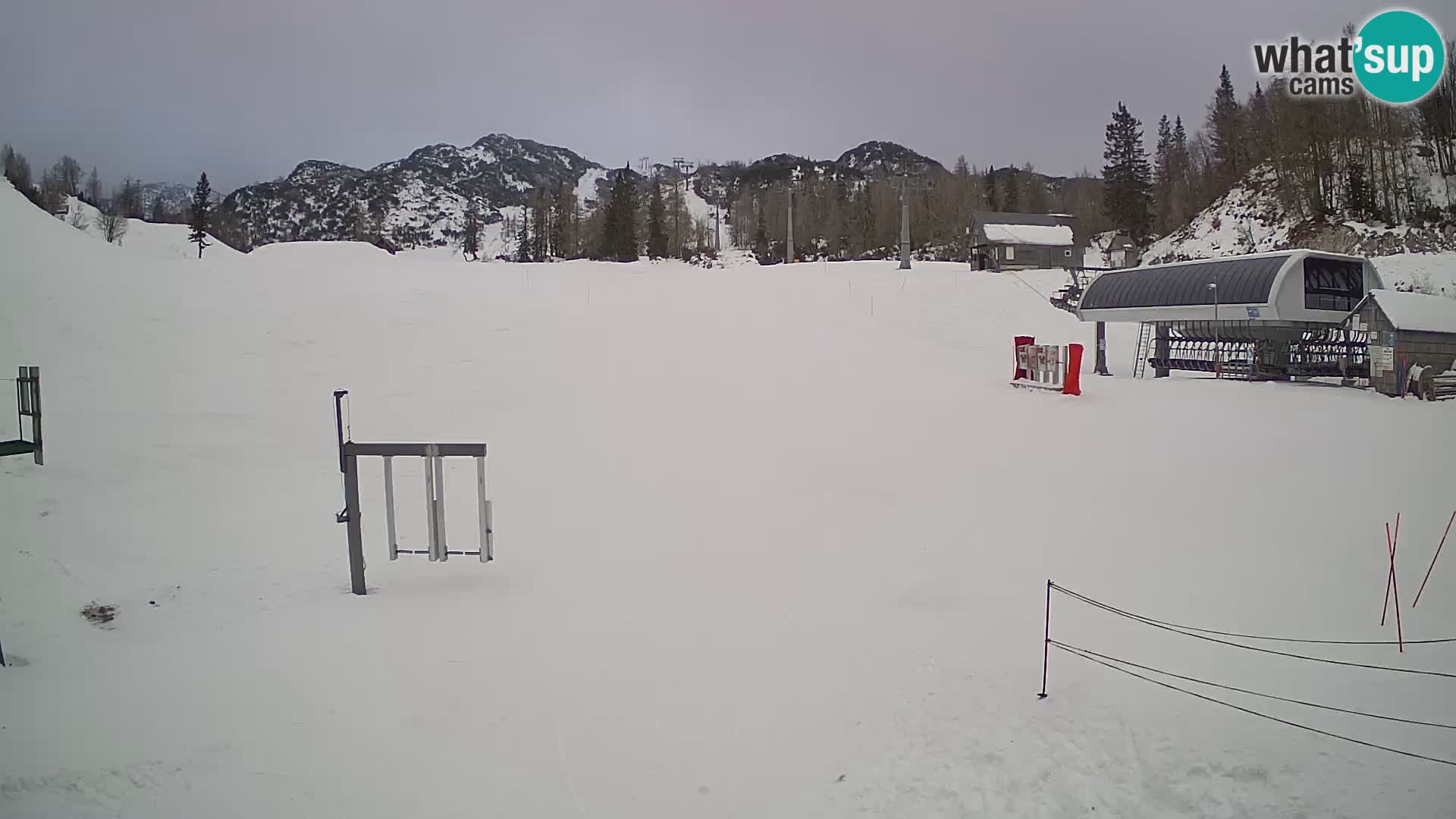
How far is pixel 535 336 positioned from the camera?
21891 mm

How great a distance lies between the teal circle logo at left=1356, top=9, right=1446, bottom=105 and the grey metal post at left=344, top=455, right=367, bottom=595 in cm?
982

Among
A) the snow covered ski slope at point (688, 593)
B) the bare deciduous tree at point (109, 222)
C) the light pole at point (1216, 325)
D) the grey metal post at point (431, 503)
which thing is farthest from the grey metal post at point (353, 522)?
the bare deciduous tree at point (109, 222)

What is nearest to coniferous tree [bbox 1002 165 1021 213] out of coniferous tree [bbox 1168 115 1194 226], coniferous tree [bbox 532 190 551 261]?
coniferous tree [bbox 1168 115 1194 226]

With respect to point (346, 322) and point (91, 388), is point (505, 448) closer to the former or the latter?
point (91, 388)

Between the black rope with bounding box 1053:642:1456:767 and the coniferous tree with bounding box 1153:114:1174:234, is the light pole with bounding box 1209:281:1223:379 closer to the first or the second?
the black rope with bounding box 1053:642:1456:767

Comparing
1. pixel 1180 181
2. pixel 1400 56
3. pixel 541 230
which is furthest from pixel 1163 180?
pixel 1400 56

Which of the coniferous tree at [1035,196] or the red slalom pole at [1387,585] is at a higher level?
the coniferous tree at [1035,196]

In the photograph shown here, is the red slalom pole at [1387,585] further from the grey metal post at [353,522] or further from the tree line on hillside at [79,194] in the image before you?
the tree line on hillside at [79,194]

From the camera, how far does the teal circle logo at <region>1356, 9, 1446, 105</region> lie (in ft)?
21.4

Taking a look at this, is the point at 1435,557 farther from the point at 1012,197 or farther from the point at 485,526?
the point at 1012,197

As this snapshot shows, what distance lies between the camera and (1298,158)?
1431 inches

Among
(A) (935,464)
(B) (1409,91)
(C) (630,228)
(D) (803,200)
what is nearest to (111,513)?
(A) (935,464)

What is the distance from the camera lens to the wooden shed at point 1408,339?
1112cm

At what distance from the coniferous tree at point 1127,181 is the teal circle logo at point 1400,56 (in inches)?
2609
